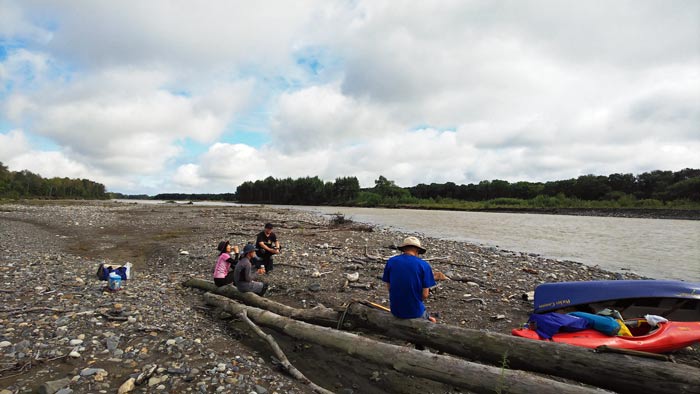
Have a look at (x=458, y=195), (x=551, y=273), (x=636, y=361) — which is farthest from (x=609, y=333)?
(x=458, y=195)

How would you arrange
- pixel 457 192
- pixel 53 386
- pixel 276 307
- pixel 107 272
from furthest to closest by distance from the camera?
1. pixel 457 192
2. pixel 107 272
3. pixel 276 307
4. pixel 53 386

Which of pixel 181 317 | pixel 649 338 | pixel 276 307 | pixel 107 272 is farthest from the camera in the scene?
pixel 107 272

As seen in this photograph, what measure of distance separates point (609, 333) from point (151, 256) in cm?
1672

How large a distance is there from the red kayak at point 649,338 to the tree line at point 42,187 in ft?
396

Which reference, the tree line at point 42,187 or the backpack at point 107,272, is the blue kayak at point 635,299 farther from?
the tree line at point 42,187

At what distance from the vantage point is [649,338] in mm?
6488

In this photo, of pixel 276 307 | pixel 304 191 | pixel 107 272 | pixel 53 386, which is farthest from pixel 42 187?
pixel 53 386

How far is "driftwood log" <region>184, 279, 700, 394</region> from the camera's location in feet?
13.1

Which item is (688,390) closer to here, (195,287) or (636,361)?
(636,361)

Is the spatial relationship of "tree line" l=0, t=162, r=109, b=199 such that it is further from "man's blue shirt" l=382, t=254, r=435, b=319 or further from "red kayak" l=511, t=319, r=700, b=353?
"red kayak" l=511, t=319, r=700, b=353

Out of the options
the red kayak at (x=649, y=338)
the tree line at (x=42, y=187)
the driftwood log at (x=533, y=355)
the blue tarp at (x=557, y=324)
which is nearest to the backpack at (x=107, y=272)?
the driftwood log at (x=533, y=355)

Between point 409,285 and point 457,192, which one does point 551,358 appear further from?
point 457,192

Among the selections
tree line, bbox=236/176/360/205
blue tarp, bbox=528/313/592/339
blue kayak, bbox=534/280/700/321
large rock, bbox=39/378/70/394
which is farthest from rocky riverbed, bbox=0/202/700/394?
tree line, bbox=236/176/360/205

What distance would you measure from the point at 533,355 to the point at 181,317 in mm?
7047
